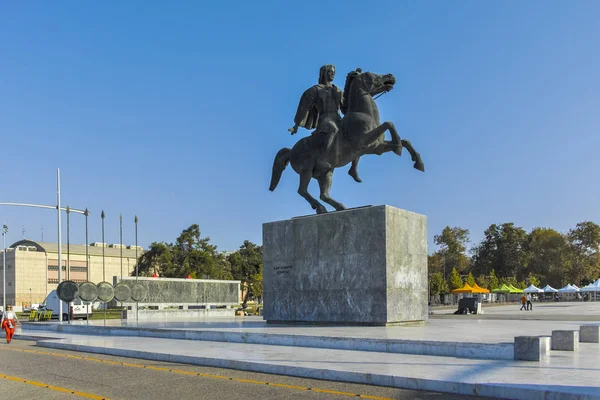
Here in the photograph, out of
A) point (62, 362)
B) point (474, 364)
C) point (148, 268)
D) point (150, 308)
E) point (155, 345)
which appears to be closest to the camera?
point (474, 364)

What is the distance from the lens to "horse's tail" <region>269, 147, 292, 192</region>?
20750 mm

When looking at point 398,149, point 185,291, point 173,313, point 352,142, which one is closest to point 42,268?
point 185,291

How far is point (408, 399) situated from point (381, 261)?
8.23 meters

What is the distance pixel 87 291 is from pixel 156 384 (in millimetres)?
18571

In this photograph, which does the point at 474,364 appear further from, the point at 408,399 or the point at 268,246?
the point at 268,246

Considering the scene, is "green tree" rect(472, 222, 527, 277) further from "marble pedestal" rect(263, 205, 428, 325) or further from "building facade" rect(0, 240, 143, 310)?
"marble pedestal" rect(263, 205, 428, 325)

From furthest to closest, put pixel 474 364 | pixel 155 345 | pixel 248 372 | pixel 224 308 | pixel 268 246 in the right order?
pixel 224 308
pixel 268 246
pixel 155 345
pixel 248 372
pixel 474 364

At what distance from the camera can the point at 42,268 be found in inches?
3959

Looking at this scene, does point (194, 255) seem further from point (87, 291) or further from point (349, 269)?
point (349, 269)

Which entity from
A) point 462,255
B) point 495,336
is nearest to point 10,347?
point 495,336

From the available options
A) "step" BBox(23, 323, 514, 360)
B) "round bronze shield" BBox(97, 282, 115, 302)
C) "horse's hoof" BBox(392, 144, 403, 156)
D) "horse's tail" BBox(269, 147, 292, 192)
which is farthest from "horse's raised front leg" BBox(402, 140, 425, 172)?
"round bronze shield" BBox(97, 282, 115, 302)

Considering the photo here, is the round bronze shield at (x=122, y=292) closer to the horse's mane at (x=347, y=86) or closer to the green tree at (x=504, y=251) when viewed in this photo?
the horse's mane at (x=347, y=86)

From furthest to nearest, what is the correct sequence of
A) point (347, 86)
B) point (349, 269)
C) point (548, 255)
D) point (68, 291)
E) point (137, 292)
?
point (548, 255) < point (137, 292) < point (68, 291) < point (347, 86) < point (349, 269)

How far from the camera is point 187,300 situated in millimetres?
36844
